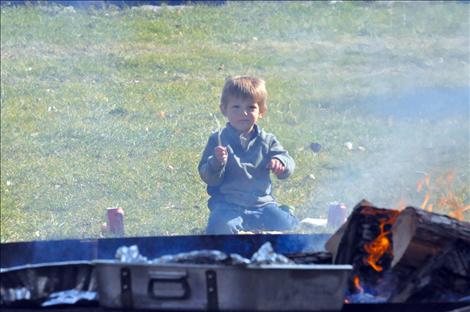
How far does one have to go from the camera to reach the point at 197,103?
323 inches

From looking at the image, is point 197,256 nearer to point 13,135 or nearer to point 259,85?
point 259,85

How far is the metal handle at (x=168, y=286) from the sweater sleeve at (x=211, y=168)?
1.98 meters

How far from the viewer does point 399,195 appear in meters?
6.08

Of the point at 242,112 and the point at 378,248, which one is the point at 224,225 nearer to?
the point at 242,112

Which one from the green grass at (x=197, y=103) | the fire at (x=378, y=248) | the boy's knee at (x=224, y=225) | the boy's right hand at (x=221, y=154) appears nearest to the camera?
the fire at (x=378, y=248)

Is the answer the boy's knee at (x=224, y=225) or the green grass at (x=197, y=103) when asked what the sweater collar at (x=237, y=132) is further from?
the green grass at (x=197, y=103)

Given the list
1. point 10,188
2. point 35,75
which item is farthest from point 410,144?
→ point 35,75

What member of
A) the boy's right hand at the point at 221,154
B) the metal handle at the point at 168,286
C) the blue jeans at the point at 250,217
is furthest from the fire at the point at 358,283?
the blue jeans at the point at 250,217

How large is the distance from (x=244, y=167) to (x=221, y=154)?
0.38m

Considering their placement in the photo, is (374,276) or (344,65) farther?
(344,65)

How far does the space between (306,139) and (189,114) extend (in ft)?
3.74

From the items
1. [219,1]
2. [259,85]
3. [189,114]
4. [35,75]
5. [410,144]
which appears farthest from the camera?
[219,1]

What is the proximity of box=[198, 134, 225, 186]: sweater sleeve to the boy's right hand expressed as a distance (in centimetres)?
7

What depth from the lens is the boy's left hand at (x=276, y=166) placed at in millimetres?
4945
